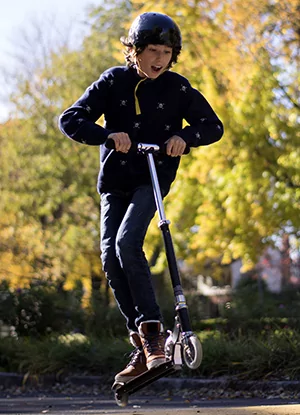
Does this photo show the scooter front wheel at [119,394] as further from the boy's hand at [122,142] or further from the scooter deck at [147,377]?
the boy's hand at [122,142]

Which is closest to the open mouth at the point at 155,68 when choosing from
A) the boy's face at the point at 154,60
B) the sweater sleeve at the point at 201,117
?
the boy's face at the point at 154,60

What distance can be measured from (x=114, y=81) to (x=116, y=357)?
5062 millimetres

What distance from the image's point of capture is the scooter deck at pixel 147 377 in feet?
14.9

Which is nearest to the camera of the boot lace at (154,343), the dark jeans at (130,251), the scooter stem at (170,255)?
the scooter stem at (170,255)

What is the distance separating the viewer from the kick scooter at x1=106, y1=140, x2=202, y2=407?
4.38 m

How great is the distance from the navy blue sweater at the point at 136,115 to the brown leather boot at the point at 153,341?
2.86 ft

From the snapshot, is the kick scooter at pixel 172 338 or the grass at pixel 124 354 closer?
the kick scooter at pixel 172 338

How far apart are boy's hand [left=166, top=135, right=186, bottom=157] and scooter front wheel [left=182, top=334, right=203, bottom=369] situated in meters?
1.16

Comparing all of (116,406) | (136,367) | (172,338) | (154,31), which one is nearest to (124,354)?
(116,406)

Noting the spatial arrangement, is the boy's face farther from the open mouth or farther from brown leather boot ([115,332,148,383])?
brown leather boot ([115,332,148,383])

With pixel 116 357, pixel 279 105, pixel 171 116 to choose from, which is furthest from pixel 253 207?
pixel 171 116

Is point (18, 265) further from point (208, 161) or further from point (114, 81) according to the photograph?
point (114, 81)

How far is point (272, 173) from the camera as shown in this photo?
1363 centimetres

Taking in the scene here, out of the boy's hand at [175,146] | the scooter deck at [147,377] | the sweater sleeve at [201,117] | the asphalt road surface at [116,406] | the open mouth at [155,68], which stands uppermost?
the open mouth at [155,68]
